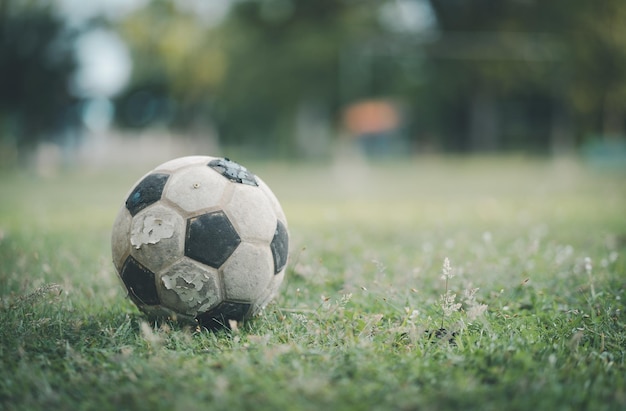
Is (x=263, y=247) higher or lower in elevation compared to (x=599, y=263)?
higher

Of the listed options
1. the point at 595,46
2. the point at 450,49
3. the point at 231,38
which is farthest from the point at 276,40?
the point at 595,46

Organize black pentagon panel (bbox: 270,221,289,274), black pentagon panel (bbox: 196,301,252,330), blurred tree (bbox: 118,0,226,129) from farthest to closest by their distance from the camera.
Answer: blurred tree (bbox: 118,0,226,129) → black pentagon panel (bbox: 270,221,289,274) → black pentagon panel (bbox: 196,301,252,330)

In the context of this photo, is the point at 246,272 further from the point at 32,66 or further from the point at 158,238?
the point at 32,66

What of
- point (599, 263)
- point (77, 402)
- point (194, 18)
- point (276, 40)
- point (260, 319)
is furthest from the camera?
point (276, 40)

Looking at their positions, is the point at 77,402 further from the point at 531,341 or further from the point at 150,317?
the point at 531,341

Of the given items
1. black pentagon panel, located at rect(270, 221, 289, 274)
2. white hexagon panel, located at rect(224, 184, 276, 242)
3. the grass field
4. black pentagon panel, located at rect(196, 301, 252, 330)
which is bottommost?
the grass field

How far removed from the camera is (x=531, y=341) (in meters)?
2.89

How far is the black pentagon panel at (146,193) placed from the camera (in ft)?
10.2

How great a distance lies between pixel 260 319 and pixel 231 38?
39257 mm

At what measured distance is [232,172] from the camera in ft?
10.7

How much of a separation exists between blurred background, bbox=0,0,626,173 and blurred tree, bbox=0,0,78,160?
0.22 feet

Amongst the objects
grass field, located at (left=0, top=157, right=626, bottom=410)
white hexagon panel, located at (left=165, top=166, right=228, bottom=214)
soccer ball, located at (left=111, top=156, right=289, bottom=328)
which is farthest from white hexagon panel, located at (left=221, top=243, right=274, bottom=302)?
white hexagon panel, located at (left=165, top=166, right=228, bottom=214)

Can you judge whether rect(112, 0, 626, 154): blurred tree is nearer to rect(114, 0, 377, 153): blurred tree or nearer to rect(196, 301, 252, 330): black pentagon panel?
rect(114, 0, 377, 153): blurred tree

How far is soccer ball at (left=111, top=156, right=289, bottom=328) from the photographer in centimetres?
298
